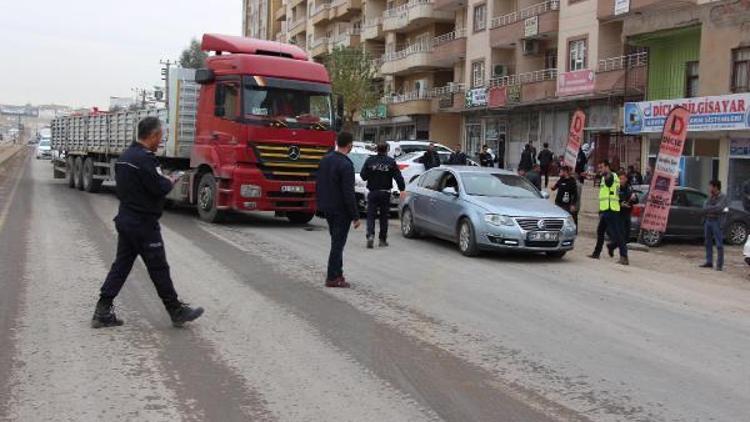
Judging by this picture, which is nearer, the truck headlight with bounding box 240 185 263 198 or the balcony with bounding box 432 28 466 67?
the truck headlight with bounding box 240 185 263 198

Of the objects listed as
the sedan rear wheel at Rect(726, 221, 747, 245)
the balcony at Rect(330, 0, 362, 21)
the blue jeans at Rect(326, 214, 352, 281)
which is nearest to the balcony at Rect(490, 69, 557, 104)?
the sedan rear wheel at Rect(726, 221, 747, 245)

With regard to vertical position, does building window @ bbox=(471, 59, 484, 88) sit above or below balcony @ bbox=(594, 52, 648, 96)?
above

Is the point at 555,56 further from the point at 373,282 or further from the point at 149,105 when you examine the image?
the point at 373,282

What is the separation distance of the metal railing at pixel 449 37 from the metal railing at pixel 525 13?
416cm

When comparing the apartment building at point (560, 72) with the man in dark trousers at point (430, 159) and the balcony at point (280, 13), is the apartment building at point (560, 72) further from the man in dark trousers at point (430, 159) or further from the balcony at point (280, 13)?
the balcony at point (280, 13)

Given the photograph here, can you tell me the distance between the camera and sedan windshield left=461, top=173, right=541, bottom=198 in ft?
44.5

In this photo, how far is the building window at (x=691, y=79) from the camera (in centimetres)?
2655

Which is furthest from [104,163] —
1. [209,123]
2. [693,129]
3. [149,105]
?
[693,129]

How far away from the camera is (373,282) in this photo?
32.1ft

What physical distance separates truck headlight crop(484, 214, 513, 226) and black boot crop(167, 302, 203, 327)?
661 centimetres

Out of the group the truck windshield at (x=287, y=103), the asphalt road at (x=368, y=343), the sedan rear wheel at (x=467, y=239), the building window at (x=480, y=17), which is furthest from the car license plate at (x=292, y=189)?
the building window at (x=480, y=17)

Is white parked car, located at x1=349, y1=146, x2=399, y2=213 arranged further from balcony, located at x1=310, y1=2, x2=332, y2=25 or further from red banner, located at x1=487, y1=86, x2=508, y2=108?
balcony, located at x1=310, y1=2, x2=332, y2=25

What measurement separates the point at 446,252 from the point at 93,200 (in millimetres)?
11301

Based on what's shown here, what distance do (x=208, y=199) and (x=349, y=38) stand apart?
48890 mm
